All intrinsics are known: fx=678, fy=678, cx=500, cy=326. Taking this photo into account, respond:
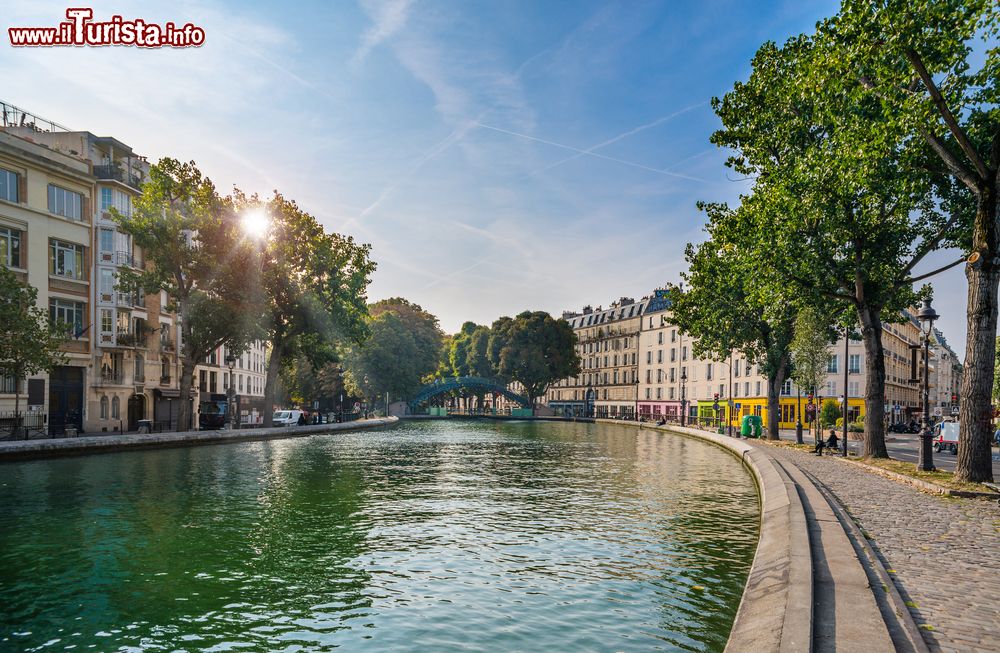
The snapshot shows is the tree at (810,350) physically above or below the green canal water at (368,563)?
above

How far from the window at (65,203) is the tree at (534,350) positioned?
68.9m

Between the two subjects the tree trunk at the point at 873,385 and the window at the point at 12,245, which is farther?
the window at the point at 12,245

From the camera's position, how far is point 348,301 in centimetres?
5462

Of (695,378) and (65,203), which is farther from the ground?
(65,203)

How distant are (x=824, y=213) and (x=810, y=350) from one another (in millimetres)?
20115

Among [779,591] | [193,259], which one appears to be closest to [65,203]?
[193,259]

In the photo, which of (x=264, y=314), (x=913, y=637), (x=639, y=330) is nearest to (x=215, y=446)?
(x=264, y=314)

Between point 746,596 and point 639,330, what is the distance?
10613 cm

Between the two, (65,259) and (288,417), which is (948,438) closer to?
(288,417)

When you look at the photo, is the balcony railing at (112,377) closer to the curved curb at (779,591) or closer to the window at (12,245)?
the window at (12,245)

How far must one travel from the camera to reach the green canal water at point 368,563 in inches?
337

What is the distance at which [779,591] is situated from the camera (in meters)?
8.14

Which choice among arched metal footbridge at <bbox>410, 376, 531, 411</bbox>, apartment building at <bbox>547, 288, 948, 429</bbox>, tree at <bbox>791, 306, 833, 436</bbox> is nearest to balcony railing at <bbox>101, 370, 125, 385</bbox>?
apartment building at <bbox>547, 288, 948, 429</bbox>

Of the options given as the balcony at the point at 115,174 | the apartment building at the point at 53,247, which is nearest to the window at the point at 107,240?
the apartment building at the point at 53,247
